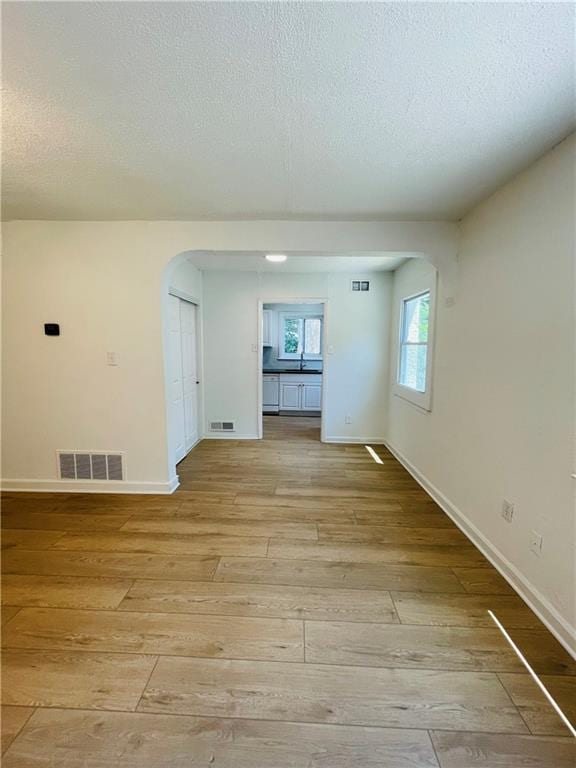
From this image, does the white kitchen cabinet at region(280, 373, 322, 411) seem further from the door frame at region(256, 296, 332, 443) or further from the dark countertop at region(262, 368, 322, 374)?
the door frame at region(256, 296, 332, 443)

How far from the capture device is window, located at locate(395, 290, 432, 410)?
325 cm

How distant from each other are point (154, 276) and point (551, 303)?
9.28ft

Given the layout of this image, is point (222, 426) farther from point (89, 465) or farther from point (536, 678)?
point (536, 678)

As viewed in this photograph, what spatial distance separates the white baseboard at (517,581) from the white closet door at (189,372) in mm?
3040

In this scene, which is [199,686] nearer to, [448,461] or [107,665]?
[107,665]

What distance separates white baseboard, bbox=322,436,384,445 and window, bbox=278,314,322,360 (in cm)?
280

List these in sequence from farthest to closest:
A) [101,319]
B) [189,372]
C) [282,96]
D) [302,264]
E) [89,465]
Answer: [189,372] → [302,264] → [89,465] → [101,319] → [282,96]

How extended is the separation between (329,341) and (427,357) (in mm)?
1561

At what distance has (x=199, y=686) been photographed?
4.33 feet

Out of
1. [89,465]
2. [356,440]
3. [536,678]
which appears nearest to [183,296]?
[89,465]

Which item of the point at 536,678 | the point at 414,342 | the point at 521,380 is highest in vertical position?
the point at 414,342

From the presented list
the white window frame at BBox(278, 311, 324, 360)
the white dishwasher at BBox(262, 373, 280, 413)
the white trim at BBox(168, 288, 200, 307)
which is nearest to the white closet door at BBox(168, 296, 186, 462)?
the white trim at BBox(168, 288, 200, 307)

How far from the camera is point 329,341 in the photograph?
14.8 ft

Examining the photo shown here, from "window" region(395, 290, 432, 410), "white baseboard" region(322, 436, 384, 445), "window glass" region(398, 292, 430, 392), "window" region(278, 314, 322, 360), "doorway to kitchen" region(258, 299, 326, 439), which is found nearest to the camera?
"window" region(395, 290, 432, 410)
